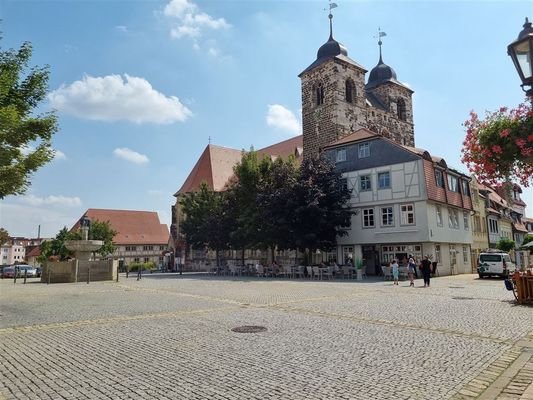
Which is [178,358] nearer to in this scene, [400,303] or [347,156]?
[400,303]

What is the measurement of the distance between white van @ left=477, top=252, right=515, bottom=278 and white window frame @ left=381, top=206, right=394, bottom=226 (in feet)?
21.9

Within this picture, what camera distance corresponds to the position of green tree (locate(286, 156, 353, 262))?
3139cm

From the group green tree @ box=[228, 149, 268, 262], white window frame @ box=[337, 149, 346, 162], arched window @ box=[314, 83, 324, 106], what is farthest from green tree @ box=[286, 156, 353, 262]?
arched window @ box=[314, 83, 324, 106]

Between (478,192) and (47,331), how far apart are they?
42651 millimetres

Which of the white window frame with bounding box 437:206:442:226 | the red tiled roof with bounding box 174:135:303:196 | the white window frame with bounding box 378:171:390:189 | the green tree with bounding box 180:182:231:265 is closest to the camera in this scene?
the white window frame with bounding box 437:206:442:226

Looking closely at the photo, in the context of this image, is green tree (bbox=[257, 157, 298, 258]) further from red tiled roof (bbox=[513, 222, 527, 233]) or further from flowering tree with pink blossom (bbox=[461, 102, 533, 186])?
red tiled roof (bbox=[513, 222, 527, 233])

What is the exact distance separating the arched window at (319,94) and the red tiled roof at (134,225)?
4440 cm

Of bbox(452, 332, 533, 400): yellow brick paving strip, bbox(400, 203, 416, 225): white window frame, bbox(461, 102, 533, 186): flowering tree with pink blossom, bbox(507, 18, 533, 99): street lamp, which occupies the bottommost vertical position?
bbox(452, 332, 533, 400): yellow brick paving strip

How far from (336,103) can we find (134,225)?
160 feet

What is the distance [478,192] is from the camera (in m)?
43.2

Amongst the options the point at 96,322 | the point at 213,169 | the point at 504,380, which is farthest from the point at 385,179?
the point at 213,169

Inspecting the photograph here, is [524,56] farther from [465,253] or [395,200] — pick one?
[465,253]

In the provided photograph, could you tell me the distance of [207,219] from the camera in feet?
143

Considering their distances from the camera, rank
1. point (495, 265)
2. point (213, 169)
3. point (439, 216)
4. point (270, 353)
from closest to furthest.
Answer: point (270, 353)
point (495, 265)
point (439, 216)
point (213, 169)
